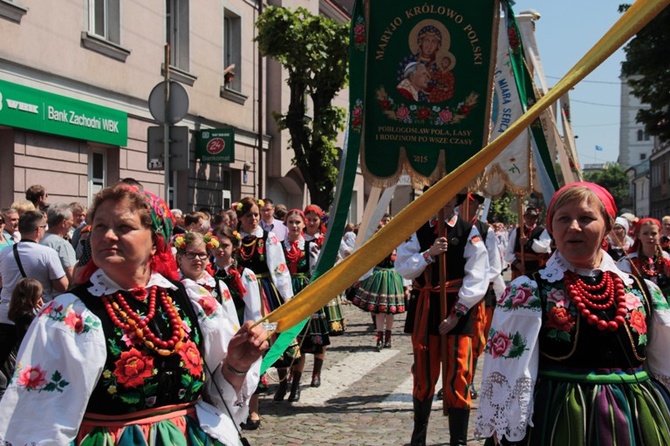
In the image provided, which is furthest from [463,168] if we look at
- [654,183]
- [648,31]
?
[654,183]

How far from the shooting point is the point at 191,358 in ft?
9.81

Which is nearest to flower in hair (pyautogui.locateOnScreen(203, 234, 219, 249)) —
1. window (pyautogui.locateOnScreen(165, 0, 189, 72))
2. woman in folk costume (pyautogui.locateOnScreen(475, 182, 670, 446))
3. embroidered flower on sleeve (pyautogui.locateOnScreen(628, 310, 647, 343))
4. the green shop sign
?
woman in folk costume (pyautogui.locateOnScreen(475, 182, 670, 446))

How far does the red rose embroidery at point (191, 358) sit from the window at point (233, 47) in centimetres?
1836

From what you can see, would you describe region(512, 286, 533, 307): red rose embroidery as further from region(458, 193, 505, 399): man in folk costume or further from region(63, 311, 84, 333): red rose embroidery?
region(458, 193, 505, 399): man in folk costume

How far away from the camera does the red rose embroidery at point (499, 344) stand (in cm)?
333

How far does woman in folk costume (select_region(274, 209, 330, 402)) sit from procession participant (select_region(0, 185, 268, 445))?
4.96m

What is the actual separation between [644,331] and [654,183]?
78.3 metres

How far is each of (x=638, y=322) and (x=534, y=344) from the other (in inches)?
18.2

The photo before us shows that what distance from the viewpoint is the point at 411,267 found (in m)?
6.34

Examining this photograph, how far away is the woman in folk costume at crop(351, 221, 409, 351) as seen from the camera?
440 inches

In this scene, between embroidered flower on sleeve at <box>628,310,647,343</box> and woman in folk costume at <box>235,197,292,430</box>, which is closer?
embroidered flower on sleeve at <box>628,310,647,343</box>

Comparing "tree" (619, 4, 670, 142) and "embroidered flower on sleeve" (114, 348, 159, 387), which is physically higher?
"tree" (619, 4, 670, 142)

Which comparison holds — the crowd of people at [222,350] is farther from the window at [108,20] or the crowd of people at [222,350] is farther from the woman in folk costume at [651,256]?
the window at [108,20]

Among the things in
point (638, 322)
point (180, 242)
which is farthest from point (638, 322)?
point (180, 242)
